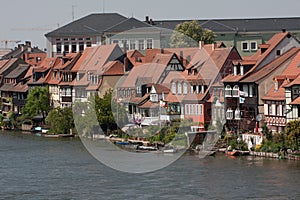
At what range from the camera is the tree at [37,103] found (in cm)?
3609

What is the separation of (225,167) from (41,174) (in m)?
3.93

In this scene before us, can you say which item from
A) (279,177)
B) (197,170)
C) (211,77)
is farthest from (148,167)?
(211,77)

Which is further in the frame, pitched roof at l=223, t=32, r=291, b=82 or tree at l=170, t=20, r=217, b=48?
tree at l=170, t=20, r=217, b=48

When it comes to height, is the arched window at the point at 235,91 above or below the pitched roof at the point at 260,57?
below

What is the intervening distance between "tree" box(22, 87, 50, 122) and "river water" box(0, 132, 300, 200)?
11.2 meters

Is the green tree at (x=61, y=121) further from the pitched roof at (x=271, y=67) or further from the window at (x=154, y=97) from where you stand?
the pitched roof at (x=271, y=67)

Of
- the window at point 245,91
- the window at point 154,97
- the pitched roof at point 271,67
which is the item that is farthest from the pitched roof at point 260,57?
the window at point 154,97

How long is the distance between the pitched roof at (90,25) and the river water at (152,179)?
19.1m

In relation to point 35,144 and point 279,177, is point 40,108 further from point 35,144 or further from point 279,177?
point 279,177

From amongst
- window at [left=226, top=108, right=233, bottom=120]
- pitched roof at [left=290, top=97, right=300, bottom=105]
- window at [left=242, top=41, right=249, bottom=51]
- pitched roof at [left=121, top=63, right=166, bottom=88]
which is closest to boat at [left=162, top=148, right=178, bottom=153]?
window at [left=226, top=108, right=233, bottom=120]

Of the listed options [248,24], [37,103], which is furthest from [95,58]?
[248,24]

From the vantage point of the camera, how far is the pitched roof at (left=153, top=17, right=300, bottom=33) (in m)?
41.8

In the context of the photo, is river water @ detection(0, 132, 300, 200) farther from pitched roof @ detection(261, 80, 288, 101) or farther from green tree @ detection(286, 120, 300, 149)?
pitched roof @ detection(261, 80, 288, 101)

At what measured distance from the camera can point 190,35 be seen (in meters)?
39.8
